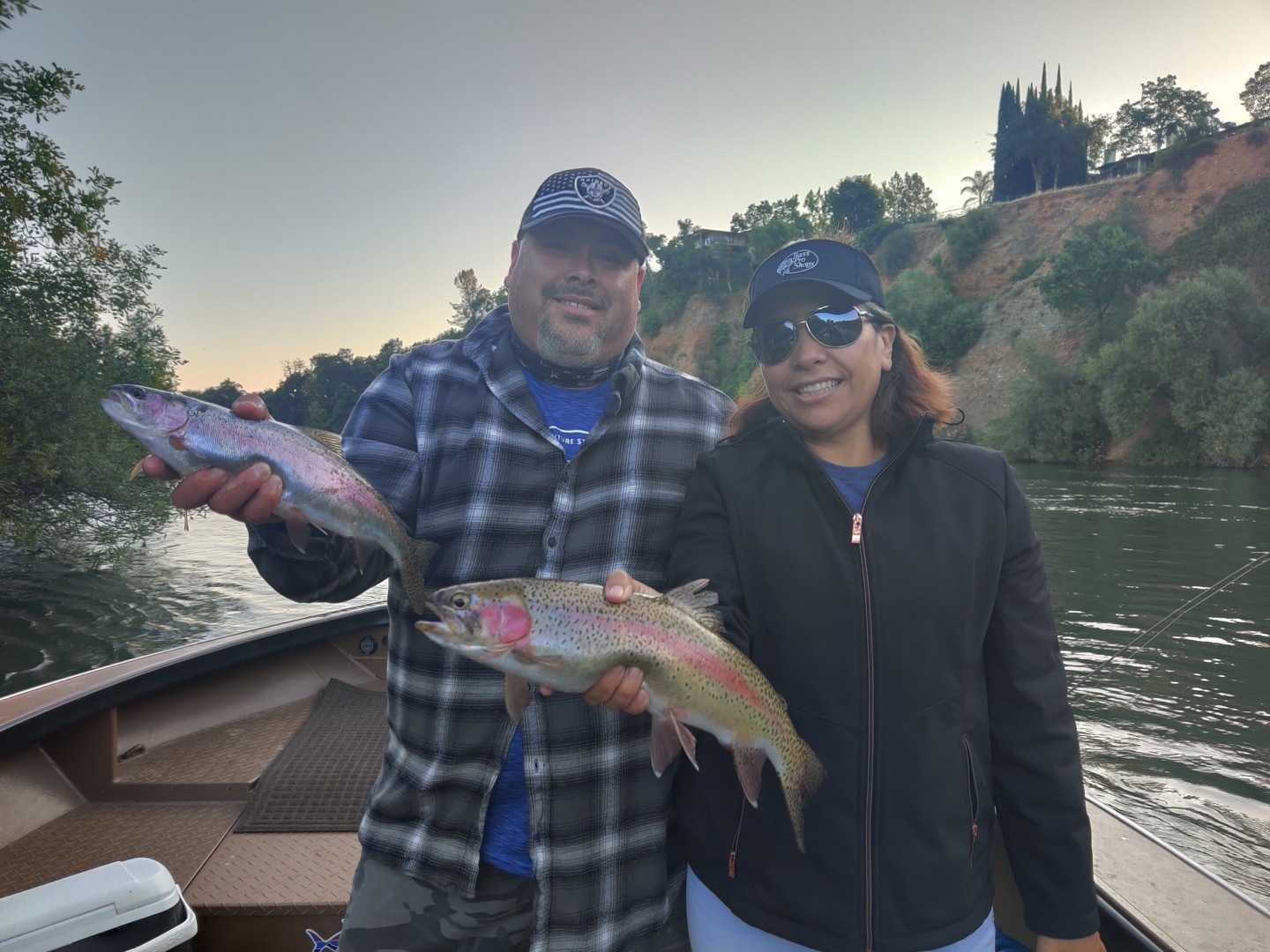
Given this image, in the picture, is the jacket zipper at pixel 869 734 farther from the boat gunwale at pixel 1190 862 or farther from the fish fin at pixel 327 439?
the fish fin at pixel 327 439

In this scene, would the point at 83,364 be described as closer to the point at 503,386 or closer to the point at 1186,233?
the point at 503,386

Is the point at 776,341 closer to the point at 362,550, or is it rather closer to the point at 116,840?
the point at 362,550

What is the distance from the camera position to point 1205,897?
9.52 feet

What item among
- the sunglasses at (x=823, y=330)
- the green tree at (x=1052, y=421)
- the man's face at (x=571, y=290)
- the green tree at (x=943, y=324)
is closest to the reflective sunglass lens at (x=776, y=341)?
the sunglasses at (x=823, y=330)

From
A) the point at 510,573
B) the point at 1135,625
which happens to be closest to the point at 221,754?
the point at 510,573

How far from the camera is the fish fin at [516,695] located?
227cm

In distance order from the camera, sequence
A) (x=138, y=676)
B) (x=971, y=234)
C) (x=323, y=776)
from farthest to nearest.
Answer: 1. (x=971, y=234)
2. (x=138, y=676)
3. (x=323, y=776)

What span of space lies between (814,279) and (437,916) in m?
2.43

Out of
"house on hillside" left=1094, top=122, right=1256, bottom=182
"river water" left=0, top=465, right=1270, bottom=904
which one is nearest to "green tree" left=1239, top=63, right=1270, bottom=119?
"house on hillside" left=1094, top=122, right=1256, bottom=182

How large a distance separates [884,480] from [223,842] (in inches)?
159

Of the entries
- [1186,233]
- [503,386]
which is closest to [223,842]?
[503,386]

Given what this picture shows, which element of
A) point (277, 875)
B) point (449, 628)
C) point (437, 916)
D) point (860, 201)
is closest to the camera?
point (449, 628)

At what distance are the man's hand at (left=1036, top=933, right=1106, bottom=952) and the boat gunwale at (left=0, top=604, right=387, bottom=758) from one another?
16.3 feet

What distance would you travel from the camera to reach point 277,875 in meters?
3.90
